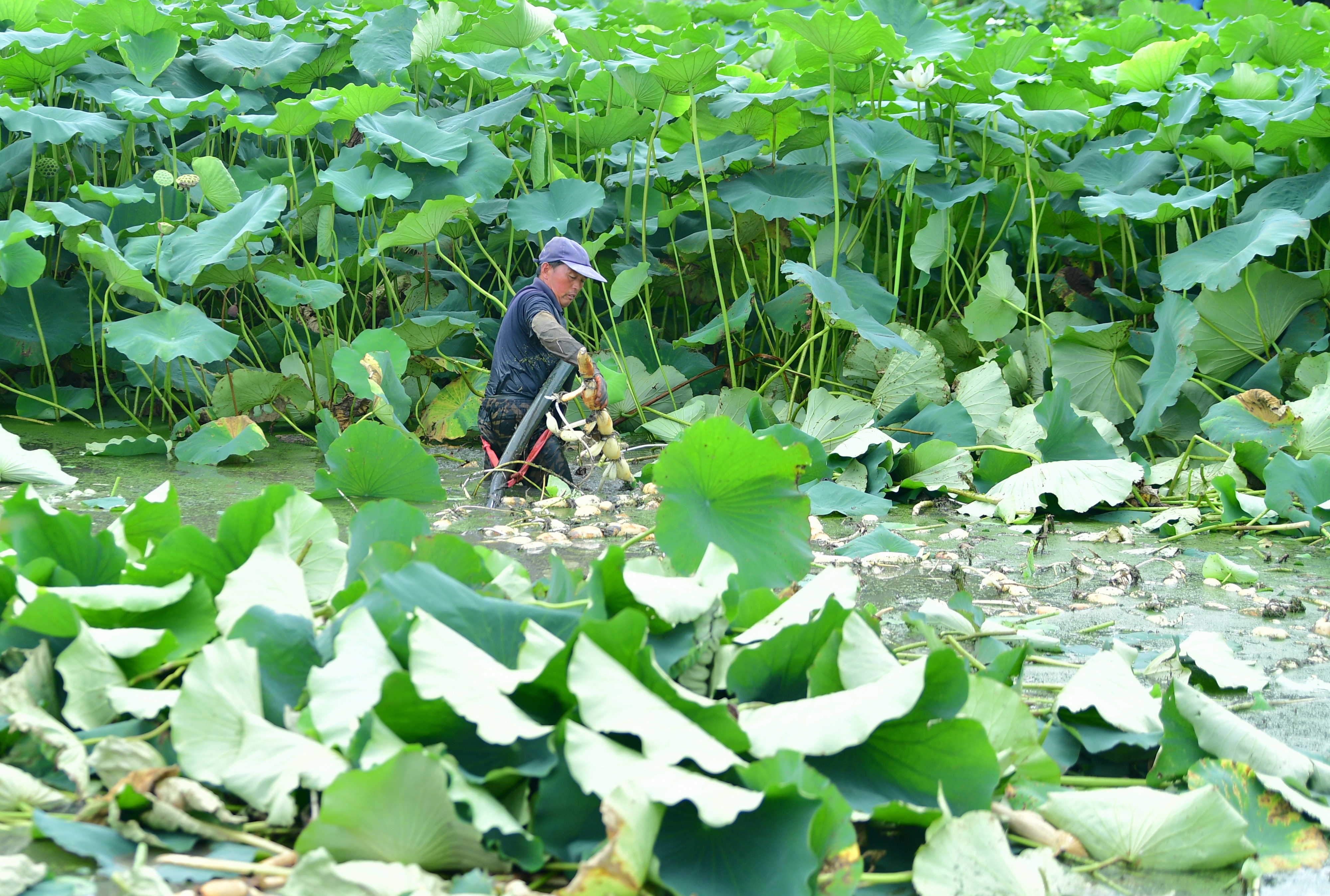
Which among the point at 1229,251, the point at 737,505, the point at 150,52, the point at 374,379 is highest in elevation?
the point at 150,52

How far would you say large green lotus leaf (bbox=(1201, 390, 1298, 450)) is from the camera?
2826 mm

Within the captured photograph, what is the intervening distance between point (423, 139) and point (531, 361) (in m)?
0.91

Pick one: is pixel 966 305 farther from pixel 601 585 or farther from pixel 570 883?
pixel 570 883

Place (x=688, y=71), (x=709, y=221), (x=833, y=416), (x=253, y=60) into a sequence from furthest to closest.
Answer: (x=253, y=60)
(x=709, y=221)
(x=833, y=416)
(x=688, y=71)

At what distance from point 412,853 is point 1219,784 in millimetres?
856

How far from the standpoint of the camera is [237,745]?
1022 millimetres

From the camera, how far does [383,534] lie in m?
1.35

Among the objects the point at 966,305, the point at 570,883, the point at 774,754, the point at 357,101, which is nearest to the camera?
the point at 570,883

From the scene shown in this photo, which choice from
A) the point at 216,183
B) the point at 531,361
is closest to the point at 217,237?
the point at 216,183

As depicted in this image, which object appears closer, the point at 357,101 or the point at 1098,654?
the point at 1098,654

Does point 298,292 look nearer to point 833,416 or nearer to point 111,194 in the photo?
point 111,194

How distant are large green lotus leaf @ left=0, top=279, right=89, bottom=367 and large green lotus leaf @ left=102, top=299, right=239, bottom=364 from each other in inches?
25.0

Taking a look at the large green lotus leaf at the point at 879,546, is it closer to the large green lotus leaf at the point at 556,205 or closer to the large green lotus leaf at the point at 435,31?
the large green lotus leaf at the point at 556,205

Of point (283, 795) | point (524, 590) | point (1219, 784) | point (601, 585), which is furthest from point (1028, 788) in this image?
point (283, 795)
